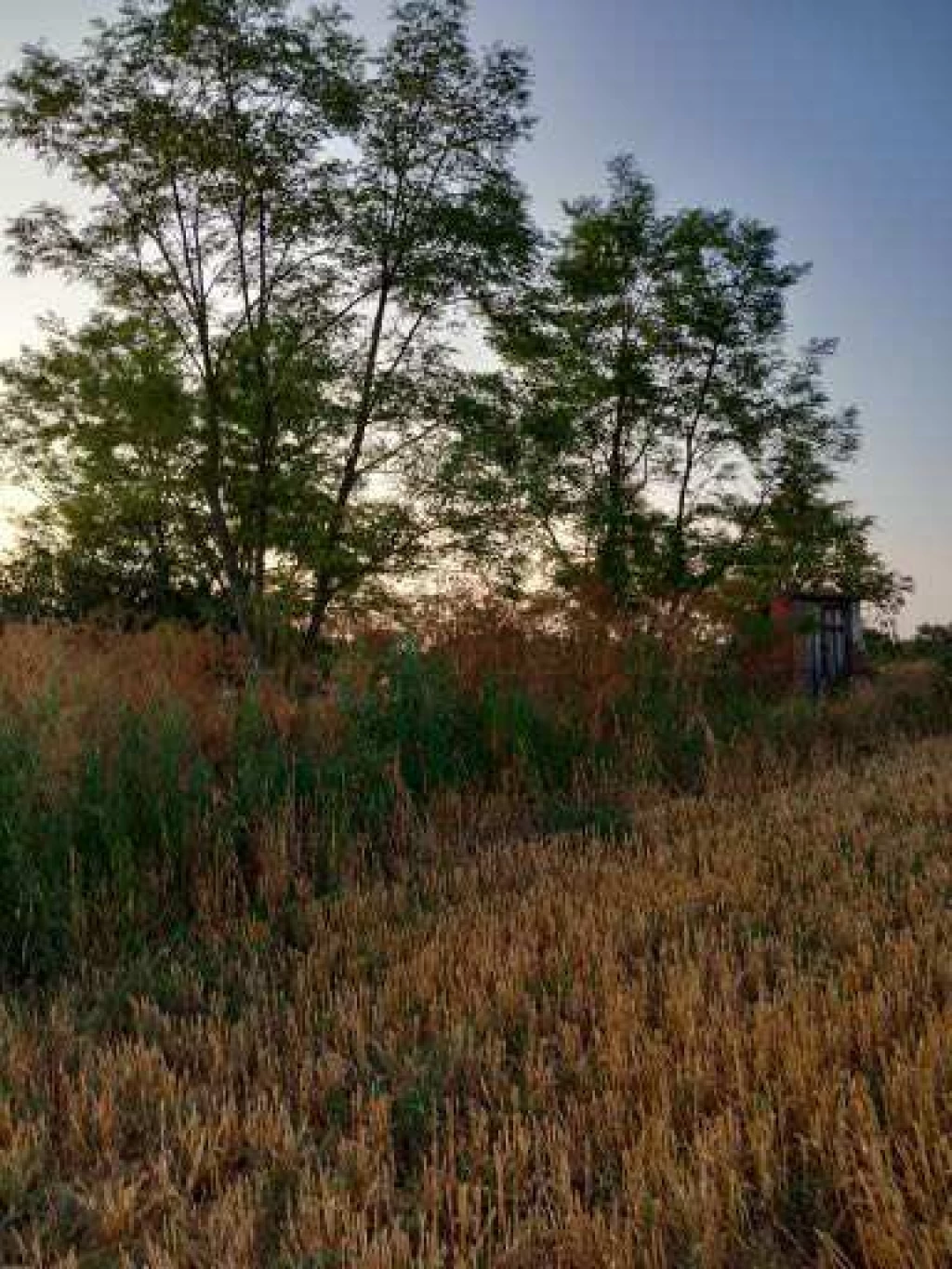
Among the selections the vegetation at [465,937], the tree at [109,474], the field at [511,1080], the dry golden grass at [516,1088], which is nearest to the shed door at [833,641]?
the vegetation at [465,937]

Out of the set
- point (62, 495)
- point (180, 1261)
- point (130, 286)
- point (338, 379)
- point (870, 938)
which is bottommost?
point (180, 1261)

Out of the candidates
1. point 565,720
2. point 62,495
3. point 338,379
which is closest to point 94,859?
point 565,720

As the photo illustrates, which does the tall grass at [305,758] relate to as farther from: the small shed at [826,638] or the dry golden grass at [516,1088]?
the small shed at [826,638]

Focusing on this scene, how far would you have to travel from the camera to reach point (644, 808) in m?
7.43

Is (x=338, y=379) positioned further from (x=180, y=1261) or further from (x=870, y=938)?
(x=180, y=1261)

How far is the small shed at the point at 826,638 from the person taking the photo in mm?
24641

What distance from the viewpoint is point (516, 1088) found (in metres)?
2.90

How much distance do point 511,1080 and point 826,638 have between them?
24868mm

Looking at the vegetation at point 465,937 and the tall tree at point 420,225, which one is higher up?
the tall tree at point 420,225

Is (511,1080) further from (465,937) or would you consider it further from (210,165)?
(210,165)

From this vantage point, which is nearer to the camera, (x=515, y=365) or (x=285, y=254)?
(x=285, y=254)

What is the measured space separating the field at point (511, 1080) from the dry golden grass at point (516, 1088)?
1 cm

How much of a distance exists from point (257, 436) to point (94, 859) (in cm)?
1710

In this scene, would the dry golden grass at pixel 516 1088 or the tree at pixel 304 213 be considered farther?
the tree at pixel 304 213
